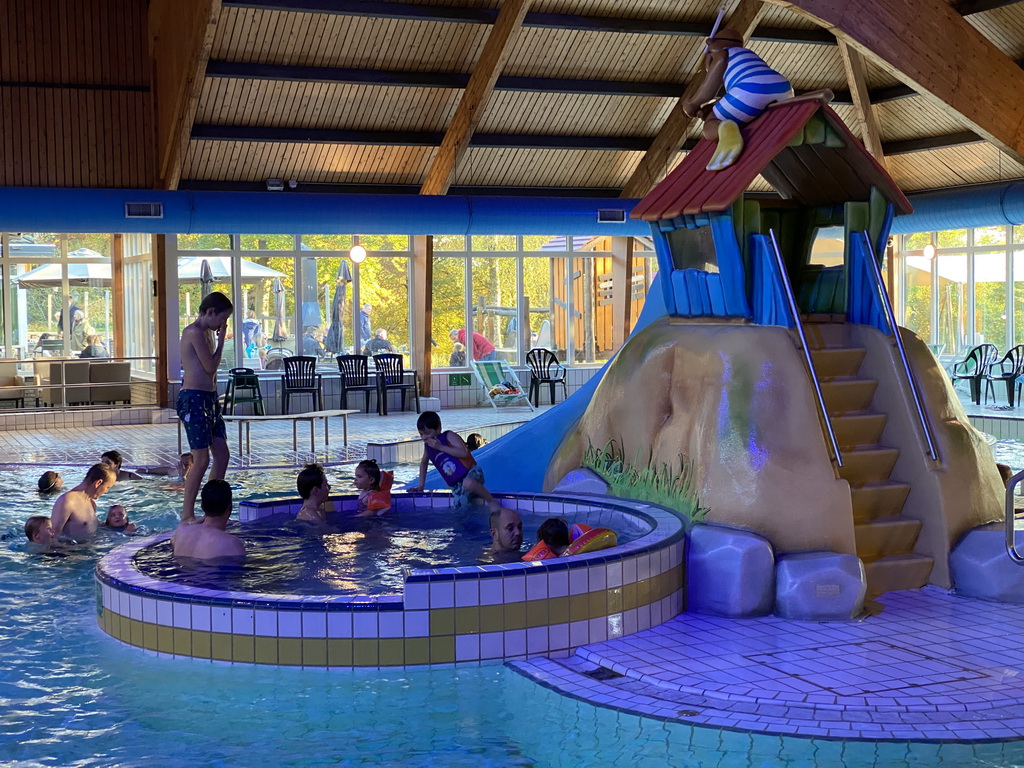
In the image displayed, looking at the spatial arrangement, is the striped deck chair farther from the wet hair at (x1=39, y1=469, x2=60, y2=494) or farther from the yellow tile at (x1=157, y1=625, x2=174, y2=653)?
the yellow tile at (x1=157, y1=625, x2=174, y2=653)

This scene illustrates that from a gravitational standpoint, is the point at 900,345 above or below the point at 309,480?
above

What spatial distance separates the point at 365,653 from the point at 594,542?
4.23ft

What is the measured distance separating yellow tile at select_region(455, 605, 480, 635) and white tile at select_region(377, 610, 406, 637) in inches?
9.0

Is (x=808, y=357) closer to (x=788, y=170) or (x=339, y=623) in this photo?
(x=788, y=170)

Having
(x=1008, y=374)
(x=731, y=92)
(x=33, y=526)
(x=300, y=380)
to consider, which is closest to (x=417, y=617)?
(x=731, y=92)

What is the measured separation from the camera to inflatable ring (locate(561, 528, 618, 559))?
5.46 meters

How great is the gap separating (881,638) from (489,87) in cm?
1093

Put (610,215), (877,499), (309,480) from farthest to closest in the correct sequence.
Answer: (610,215) → (309,480) → (877,499)

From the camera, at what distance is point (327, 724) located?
418 cm

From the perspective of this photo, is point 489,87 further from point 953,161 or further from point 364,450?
point 953,161

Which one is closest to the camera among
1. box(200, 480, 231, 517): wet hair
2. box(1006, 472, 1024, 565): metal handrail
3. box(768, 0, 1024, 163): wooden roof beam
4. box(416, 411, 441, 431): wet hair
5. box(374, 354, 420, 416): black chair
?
box(1006, 472, 1024, 565): metal handrail

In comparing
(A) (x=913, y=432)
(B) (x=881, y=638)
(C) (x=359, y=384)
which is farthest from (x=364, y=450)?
(B) (x=881, y=638)

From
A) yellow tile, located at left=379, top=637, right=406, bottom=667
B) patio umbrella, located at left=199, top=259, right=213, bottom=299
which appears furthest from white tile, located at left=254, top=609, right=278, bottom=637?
patio umbrella, located at left=199, top=259, right=213, bottom=299

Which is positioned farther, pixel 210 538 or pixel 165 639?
pixel 210 538
